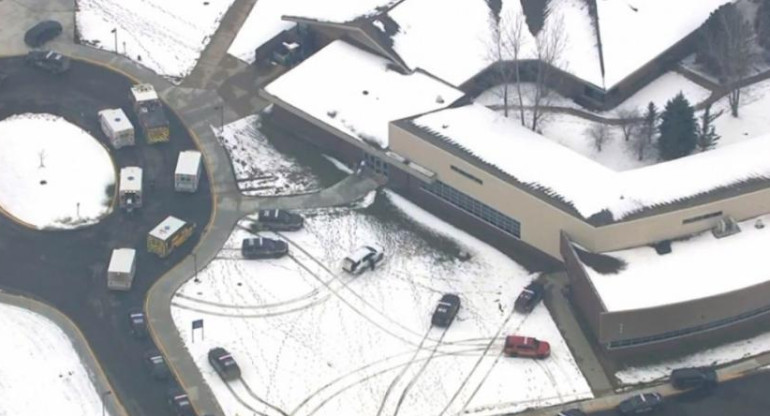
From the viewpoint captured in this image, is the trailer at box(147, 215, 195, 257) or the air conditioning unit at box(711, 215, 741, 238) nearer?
the air conditioning unit at box(711, 215, 741, 238)

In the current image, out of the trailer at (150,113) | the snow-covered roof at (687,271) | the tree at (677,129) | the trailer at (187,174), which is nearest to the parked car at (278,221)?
the trailer at (187,174)

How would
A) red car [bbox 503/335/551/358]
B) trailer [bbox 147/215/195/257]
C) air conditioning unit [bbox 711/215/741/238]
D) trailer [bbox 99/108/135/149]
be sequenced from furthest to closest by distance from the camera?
trailer [bbox 99/108/135/149] < trailer [bbox 147/215/195/257] < air conditioning unit [bbox 711/215/741/238] < red car [bbox 503/335/551/358]

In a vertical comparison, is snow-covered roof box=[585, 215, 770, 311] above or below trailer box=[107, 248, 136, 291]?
above

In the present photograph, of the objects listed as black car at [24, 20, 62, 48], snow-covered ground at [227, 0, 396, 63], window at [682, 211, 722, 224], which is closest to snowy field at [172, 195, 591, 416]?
window at [682, 211, 722, 224]

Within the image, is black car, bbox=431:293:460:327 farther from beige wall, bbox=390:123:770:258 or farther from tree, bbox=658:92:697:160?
tree, bbox=658:92:697:160

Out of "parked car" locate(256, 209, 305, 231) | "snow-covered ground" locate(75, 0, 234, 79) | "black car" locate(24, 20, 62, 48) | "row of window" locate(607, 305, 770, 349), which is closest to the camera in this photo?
"row of window" locate(607, 305, 770, 349)

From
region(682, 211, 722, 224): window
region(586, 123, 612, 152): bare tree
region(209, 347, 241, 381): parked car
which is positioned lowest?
region(209, 347, 241, 381): parked car

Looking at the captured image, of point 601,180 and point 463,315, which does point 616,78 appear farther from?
point 463,315

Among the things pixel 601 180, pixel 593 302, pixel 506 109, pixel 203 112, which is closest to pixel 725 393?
pixel 593 302
